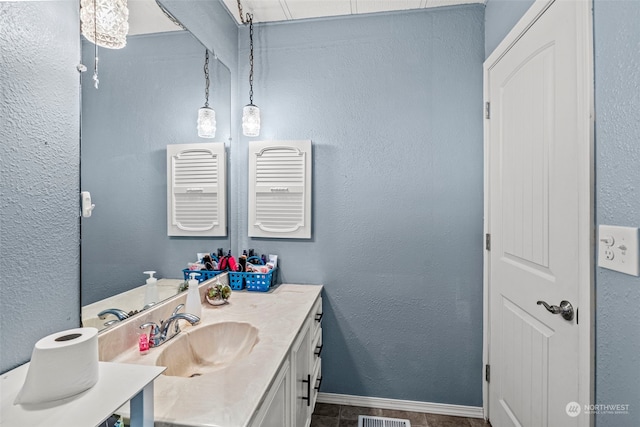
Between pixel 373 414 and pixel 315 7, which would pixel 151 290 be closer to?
pixel 373 414

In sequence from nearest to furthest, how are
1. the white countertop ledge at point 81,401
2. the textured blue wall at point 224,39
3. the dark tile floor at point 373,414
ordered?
the white countertop ledge at point 81,401
the textured blue wall at point 224,39
the dark tile floor at point 373,414

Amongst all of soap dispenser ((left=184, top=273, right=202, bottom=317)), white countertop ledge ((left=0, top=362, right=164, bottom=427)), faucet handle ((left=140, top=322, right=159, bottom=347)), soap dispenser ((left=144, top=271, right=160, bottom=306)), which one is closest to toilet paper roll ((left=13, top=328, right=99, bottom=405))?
white countertop ledge ((left=0, top=362, right=164, bottom=427))

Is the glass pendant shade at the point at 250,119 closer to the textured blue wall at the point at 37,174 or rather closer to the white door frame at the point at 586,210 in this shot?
the textured blue wall at the point at 37,174

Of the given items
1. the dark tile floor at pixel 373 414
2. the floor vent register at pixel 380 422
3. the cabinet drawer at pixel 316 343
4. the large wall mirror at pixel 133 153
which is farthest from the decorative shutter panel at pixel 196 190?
the floor vent register at pixel 380 422

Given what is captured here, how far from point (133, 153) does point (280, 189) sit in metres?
0.93

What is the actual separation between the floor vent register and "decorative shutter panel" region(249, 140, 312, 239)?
116 cm

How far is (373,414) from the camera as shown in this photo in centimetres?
185

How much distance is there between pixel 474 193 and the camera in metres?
1.82

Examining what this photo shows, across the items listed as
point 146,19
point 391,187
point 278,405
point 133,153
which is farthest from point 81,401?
point 391,187

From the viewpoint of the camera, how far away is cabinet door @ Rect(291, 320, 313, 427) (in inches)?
48.0

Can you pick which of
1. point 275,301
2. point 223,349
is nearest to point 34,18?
point 223,349

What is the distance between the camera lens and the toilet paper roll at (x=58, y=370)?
0.60m

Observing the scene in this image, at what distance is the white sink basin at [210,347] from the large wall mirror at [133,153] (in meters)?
0.23

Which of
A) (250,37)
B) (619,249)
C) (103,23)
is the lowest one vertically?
(619,249)
